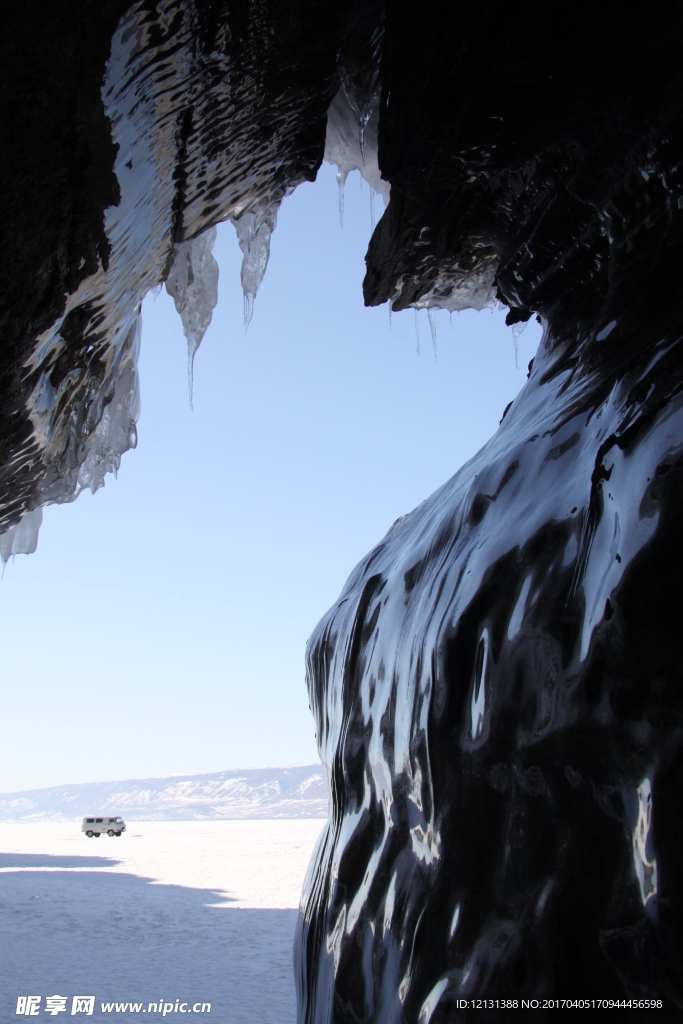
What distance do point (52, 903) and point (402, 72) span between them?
10065 millimetres

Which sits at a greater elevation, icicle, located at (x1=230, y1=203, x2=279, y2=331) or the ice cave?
icicle, located at (x1=230, y1=203, x2=279, y2=331)

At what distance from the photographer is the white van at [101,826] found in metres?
24.0

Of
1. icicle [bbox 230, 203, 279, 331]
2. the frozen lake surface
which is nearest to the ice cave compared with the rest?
icicle [bbox 230, 203, 279, 331]

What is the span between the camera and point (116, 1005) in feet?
15.6

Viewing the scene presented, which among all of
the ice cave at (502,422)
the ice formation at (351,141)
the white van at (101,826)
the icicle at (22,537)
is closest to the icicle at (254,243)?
the ice cave at (502,422)

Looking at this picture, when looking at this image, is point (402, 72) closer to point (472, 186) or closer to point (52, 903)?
point (472, 186)

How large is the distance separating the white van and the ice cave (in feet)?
78.4

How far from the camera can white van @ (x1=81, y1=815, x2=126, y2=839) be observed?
2397cm

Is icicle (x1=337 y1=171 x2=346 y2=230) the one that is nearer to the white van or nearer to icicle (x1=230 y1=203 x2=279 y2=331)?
icicle (x1=230 y1=203 x2=279 y2=331)

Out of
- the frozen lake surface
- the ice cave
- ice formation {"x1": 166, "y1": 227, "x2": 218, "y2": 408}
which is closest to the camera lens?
the ice cave

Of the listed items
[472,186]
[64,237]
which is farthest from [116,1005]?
[472,186]

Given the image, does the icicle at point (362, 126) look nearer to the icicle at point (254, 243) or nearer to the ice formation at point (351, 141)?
the ice formation at point (351, 141)

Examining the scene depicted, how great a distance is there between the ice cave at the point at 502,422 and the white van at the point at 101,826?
23904 millimetres

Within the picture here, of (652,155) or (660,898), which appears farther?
(652,155)
